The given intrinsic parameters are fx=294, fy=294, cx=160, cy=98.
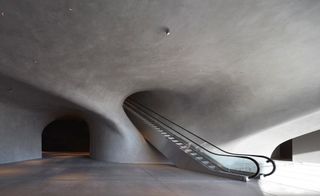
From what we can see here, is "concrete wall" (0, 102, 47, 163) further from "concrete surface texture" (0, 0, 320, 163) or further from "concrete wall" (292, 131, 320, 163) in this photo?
"concrete wall" (292, 131, 320, 163)

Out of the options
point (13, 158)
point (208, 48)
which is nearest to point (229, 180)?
point (208, 48)

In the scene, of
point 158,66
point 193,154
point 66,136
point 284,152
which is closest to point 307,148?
point 284,152

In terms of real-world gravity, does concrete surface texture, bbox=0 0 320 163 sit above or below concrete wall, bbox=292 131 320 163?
above

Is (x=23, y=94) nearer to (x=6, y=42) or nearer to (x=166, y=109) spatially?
(x=6, y=42)

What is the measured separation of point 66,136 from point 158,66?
15.8 m

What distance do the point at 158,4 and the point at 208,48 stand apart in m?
2.99

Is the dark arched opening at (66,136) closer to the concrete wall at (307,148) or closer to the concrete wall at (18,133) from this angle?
the concrete wall at (18,133)

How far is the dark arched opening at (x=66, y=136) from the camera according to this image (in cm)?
2327

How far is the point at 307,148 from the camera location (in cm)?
2294

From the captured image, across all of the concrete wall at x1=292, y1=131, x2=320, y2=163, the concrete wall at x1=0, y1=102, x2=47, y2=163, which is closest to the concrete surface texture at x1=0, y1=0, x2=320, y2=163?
the concrete wall at x1=0, y1=102, x2=47, y2=163

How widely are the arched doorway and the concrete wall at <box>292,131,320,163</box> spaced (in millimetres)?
16594

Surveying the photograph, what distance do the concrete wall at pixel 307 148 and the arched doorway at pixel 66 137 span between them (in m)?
16.6

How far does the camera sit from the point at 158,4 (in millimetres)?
6566

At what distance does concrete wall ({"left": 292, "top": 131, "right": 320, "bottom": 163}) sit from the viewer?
73.1 ft
